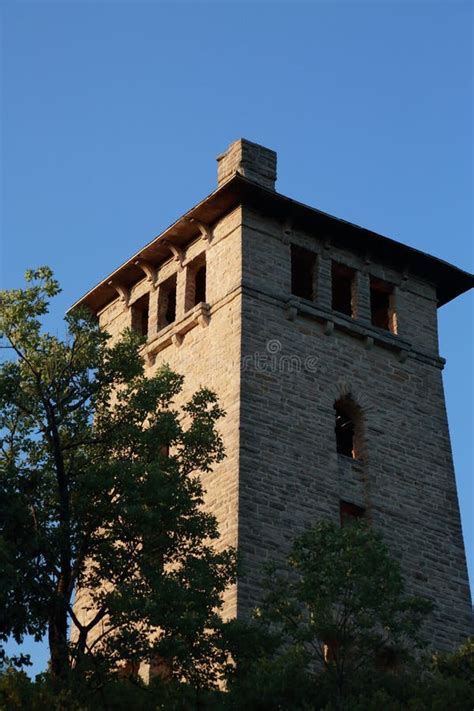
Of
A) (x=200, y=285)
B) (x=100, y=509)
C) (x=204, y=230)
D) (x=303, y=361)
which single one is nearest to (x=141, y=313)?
(x=200, y=285)

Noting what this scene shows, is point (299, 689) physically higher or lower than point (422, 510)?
lower

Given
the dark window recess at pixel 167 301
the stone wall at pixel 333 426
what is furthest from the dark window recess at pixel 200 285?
the stone wall at pixel 333 426

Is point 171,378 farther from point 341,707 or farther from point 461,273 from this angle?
point 461,273

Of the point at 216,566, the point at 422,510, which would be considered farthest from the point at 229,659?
the point at 422,510

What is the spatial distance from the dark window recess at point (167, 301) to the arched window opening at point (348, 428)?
592 cm

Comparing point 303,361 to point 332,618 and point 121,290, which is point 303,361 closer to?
point 121,290

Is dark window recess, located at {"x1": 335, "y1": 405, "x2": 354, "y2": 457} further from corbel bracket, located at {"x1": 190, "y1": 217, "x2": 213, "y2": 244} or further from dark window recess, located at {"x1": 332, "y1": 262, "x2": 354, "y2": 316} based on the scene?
corbel bracket, located at {"x1": 190, "y1": 217, "x2": 213, "y2": 244}

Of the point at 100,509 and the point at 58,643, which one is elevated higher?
the point at 100,509

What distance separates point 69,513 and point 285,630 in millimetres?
4331

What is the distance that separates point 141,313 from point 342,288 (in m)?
5.81

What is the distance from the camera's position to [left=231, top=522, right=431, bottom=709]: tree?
2500 centimetres

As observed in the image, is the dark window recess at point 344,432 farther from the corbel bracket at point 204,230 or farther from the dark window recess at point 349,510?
the corbel bracket at point 204,230

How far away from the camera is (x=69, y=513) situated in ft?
85.4

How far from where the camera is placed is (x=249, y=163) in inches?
1566
